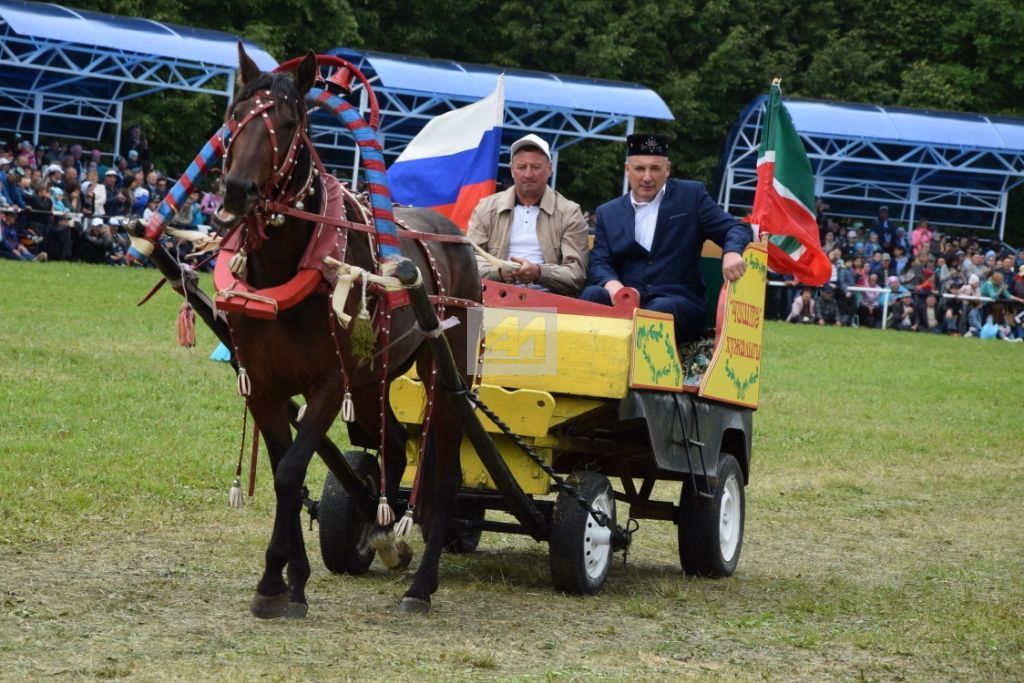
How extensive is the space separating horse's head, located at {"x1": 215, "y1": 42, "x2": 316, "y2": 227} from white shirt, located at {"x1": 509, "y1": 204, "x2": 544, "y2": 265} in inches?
96.2

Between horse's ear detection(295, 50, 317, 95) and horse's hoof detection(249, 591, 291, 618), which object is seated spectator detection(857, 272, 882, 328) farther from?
horse's ear detection(295, 50, 317, 95)

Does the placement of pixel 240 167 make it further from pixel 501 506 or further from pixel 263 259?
pixel 501 506

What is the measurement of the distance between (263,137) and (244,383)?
3.31ft

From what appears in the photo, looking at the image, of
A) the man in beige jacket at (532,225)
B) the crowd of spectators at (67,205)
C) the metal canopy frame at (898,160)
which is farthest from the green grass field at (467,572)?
the metal canopy frame at (898,160)

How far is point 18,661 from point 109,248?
21.0 meters

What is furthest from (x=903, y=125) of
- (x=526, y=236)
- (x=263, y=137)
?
(x=263, y=137)

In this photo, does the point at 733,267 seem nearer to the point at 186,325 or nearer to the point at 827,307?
the point at 186,325

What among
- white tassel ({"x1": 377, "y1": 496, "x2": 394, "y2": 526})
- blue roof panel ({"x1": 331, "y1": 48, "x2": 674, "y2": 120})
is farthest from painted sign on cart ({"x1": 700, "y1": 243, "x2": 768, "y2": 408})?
blue roof panel ({"x1": 331, "y1": 48, "x2": 674, "y2": 120})

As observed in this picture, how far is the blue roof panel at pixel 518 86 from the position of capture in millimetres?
33312

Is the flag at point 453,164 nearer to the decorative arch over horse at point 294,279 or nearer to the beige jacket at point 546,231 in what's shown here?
the beige jacket at point 546,231

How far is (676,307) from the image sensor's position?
27.8 ft

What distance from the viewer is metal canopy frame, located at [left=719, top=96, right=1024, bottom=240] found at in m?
38.6

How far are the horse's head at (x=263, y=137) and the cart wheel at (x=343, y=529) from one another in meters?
2.03

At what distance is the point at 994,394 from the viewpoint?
67.3 ft
